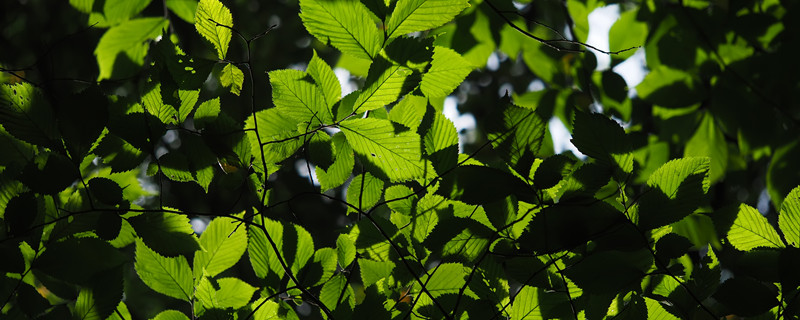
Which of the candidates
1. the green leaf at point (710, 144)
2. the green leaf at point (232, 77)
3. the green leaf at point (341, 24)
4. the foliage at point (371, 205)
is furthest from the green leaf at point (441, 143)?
the green leaf at point (710, 144)

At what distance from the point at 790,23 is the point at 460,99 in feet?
12.3

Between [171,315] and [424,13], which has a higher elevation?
[424,13]

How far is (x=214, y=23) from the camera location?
63cm

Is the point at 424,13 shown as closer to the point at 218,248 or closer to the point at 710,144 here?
the point at 218,248

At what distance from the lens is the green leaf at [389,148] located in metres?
0.60

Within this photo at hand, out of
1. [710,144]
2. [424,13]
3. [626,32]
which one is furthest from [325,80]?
[710,144]

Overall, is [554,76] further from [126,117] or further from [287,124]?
[126,117]

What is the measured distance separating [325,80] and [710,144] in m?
1.36

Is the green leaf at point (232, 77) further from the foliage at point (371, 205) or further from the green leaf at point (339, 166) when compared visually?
the green leaf at point (339, 166)

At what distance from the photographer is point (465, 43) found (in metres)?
1.41

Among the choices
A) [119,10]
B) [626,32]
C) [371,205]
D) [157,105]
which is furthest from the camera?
[626,32]

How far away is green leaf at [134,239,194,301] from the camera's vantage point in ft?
2.29

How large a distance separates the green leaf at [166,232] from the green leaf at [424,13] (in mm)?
318

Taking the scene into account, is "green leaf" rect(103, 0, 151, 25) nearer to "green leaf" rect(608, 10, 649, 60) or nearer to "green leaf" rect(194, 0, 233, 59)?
"green leaf" rect(194, 0, 233, 59)
